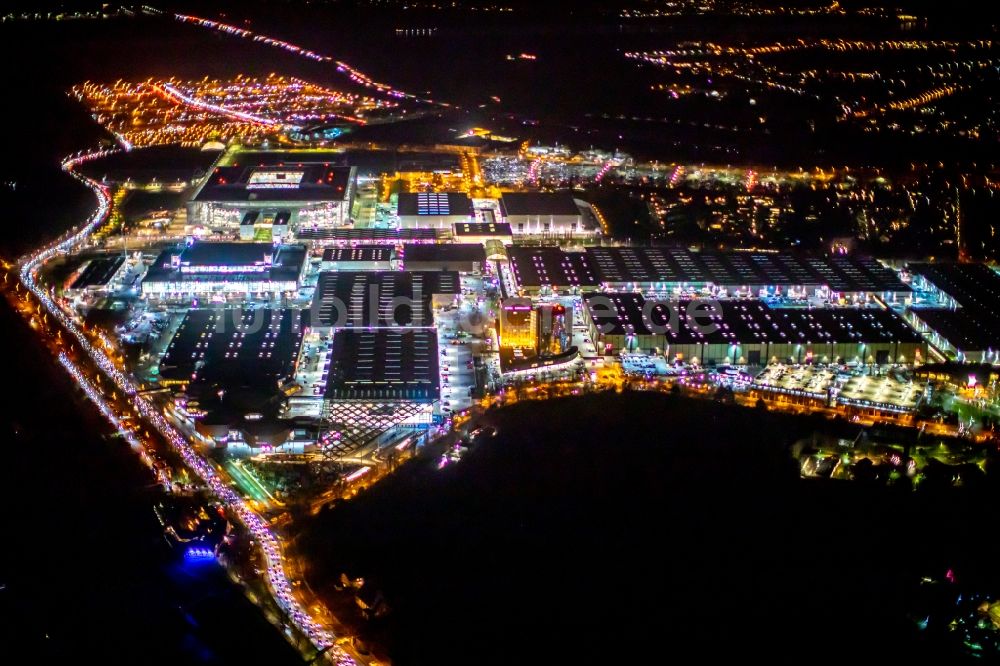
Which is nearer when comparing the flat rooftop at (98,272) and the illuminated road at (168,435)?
the illuminated road at (168,435)

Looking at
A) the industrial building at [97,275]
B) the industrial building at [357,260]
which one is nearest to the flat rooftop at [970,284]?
the industrial building at [357,260]

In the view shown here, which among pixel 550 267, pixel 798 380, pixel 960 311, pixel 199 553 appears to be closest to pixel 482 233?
pixel 550 267

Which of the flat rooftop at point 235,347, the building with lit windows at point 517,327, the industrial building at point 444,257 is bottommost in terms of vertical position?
the building with lit windows at point 517,327

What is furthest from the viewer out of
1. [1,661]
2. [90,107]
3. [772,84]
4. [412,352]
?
[772,84]

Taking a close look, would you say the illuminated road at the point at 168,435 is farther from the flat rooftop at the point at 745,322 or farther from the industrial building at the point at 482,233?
the industrial building at the point at 482,233

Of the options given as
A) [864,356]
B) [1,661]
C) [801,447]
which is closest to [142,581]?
[1,661]

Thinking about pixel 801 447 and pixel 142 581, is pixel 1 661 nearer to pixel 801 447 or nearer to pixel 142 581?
pixel 142 581

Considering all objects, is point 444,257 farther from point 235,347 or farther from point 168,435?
point 168,435

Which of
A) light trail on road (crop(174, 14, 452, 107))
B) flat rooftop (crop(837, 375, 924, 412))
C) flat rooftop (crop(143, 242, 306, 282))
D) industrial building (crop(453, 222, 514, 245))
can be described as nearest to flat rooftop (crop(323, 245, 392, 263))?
flat rooftop (crop(143, 242, 306, 282))
